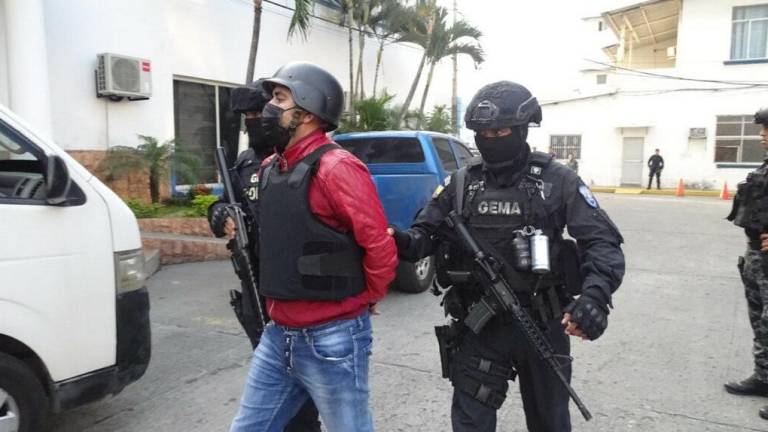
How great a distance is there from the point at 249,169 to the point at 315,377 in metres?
1.43

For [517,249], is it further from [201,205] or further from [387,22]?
[387,22]

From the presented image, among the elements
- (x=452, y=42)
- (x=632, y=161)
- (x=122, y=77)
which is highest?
(x=452, y=42)

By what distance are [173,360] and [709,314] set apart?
4744 millimetres

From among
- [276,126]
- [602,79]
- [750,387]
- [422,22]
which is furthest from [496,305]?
[602,79]

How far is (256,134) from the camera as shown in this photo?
10.1ft

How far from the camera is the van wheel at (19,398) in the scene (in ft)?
8.55

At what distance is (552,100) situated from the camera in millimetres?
25844

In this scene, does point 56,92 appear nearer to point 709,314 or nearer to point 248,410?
point 248,410

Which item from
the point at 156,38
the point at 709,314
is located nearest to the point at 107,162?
the point at 156,38

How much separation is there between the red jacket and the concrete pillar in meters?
6.72

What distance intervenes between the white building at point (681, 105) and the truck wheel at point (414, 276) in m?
18.5

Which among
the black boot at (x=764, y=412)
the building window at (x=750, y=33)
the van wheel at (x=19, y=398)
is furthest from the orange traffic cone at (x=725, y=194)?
the van wheel at (x=19, y=398)

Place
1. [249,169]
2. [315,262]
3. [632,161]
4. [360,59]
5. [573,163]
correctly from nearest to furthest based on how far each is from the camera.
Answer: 1. [315,262]
2. [249,169]
3. [360,59]
4. [632,161]
5. [573,163]

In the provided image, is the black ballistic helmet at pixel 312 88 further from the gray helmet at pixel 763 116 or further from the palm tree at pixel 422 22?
the palm tree at pixel 422 22
